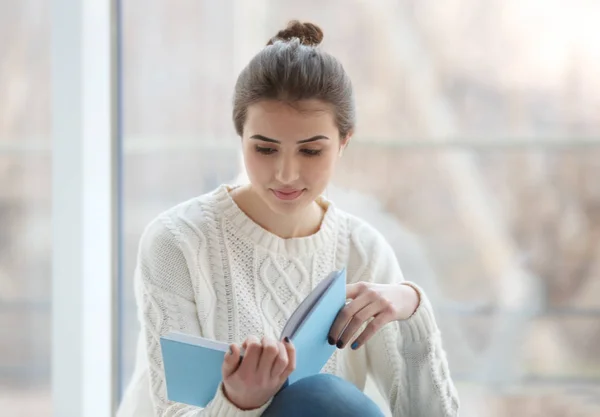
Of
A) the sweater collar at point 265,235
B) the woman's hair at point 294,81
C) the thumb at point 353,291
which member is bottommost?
the thumb at point 353,291

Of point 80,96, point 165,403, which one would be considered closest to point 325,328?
point 165,403

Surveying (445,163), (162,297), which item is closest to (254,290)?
(162,297)

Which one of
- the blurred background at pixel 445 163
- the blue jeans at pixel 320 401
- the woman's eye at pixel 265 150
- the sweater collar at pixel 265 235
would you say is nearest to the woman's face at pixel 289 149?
the woman's eye at pixel 265 150

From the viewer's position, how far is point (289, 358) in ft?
3.56

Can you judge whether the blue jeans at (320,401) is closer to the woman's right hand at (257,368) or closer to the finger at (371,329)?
the woman's right hand at (257,368)

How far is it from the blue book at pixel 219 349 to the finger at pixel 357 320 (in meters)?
0.03

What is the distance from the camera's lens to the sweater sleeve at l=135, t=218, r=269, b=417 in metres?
1.35

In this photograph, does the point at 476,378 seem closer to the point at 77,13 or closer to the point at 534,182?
the point at 534,182

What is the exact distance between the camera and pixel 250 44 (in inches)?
86.4

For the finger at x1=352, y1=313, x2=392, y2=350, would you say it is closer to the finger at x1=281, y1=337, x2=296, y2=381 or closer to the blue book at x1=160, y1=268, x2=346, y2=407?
the blue book at x1=160, y1=268, x2=346, y2=407

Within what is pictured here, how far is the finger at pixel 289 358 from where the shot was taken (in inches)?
42.3

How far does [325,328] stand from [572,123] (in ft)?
4.34

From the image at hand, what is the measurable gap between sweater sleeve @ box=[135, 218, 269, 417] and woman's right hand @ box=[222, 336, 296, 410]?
0.73 feet

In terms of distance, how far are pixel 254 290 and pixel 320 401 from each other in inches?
16.4
